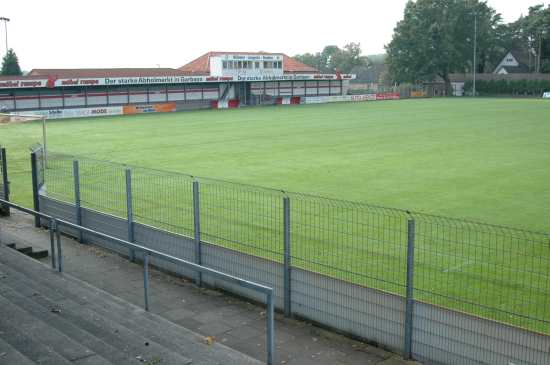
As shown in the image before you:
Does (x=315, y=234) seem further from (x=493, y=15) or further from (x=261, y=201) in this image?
(x=493, y=15)

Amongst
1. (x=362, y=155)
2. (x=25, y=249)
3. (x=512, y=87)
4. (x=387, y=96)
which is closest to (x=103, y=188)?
(x=25, y=249)

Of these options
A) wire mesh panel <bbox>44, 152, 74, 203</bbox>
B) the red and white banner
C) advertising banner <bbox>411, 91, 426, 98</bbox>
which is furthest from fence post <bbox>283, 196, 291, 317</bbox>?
advertising banner <bbox>411, 91, 426, 98</bbox>

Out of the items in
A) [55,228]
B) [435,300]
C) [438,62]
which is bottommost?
[435,300]

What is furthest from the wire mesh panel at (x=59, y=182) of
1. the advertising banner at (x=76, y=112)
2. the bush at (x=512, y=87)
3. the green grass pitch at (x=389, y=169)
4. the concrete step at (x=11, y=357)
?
the bush at (x=512, y=87)

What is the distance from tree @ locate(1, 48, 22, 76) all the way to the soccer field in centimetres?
3555

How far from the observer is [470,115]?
50688 millimetres

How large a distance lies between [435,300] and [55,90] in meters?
58.6

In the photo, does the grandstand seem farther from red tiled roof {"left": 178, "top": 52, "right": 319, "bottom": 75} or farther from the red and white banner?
red tiled roof {"left": 178, "top": 52, "right": 319, "bottom": 75}

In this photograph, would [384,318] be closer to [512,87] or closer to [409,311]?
[409,311]

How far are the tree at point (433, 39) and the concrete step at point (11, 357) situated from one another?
96.1m

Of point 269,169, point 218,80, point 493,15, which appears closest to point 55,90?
point 218,80

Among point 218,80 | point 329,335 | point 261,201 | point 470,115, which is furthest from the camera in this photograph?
point 218,80

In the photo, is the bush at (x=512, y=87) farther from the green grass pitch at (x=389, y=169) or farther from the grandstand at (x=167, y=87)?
the green grass pitch at (x=389, y=169)

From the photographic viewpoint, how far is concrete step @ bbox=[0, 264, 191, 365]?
21.2ft
